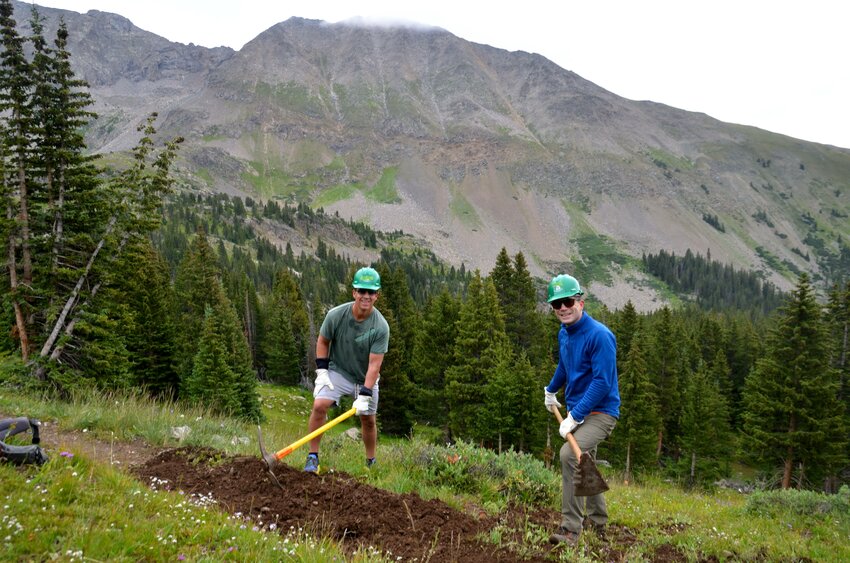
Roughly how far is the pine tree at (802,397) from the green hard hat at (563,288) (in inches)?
975

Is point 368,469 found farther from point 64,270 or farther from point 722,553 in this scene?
point 64,270

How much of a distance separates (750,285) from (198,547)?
680 ft

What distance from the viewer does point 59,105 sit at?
47.0 ft

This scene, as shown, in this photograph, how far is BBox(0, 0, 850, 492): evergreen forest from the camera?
46.2ft

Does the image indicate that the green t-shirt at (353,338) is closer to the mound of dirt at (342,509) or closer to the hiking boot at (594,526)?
the mound of dirt at (342,509)

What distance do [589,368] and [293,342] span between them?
50.0 metres

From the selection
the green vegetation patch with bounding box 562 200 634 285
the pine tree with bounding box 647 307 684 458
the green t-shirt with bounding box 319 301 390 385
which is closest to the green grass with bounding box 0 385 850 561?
the green t-shirt with bounding box 319 301 390 385

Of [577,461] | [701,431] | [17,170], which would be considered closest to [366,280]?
[577,461]

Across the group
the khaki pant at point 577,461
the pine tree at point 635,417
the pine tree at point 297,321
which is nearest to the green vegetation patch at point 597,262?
the pine tree at point 297,321

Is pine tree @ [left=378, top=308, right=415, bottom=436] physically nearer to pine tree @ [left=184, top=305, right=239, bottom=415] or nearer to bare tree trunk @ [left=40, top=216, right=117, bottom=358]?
pine tree @ [left=184, top=305, right=239, bottom=415]

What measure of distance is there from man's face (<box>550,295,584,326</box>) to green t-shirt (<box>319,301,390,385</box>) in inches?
97.6

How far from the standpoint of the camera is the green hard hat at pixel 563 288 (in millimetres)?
5234

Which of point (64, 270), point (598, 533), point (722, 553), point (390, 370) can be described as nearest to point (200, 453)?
point (598, 533)

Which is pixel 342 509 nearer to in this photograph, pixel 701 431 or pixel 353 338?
pixel 353 338
